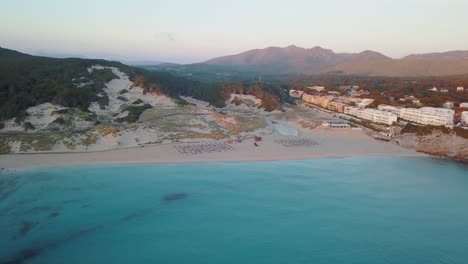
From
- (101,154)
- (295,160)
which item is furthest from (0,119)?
(295,160)

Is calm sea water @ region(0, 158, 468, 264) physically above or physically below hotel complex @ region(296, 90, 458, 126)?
below

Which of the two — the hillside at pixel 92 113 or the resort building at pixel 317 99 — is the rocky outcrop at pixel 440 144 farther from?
the resort building at pixel 317 99

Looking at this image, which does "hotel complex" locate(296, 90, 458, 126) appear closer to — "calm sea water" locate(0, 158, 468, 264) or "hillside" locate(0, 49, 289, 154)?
"hillside" locate(0, 49, 289, 154)

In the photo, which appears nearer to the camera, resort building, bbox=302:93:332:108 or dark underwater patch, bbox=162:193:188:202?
dark underwater patch, bbox=162:193:188:202

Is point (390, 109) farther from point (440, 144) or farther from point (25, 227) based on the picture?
point (25, 227)

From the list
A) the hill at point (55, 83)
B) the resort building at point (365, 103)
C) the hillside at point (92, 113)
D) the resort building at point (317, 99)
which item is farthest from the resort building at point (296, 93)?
the hill at point (55, 83)

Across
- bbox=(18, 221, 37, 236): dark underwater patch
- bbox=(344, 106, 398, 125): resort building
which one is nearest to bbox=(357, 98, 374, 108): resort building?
bbox=(344, 106, 398, 125): resort building

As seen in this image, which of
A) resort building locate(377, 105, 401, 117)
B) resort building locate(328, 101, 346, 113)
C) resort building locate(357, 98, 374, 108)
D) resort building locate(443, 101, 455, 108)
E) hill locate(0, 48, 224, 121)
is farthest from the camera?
resort building locate(328, 101, 346, 113)
